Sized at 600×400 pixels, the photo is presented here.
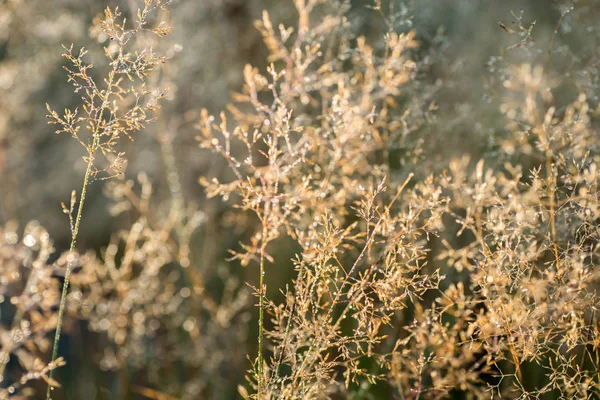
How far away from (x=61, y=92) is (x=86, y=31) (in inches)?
21.8

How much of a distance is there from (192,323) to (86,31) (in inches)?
87.7

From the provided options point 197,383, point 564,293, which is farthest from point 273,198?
point 197,383

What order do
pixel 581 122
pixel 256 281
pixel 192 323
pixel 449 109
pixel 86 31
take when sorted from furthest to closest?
pixel 86 31 → pixel 256 281 → pixel 192 323 → pixel 449 109 → pixel 581 122

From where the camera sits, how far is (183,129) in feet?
12.6

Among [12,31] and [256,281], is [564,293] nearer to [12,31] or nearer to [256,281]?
[256,281]

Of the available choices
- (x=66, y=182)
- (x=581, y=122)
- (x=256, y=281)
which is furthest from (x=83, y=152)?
(x=581, y=122)

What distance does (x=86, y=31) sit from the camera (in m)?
3.89

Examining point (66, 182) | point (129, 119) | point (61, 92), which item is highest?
point (129, 119)

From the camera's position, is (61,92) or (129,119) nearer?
(129,119)

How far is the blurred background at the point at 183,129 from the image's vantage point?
271cm

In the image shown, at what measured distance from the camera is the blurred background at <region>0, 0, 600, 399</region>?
2.71 m

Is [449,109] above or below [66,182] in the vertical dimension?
above

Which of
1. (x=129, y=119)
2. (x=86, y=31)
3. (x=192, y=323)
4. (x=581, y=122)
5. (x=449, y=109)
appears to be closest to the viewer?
(x=129, y=119)

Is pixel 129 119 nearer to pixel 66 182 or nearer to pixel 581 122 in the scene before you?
pixel 581 122
